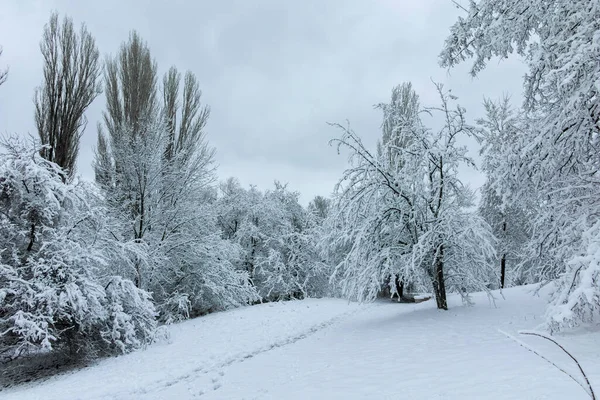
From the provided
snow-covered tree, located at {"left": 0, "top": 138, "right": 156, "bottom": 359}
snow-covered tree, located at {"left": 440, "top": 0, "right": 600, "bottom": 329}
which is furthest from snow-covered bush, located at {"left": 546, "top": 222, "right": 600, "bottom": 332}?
snow-covered tree, located at {"left": 0, "top": 138, "right": 156, "bottom": 359}

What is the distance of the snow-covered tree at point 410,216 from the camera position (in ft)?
31.9

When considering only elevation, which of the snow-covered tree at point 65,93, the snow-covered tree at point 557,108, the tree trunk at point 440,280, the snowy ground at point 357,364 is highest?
the snow-covered tree at point 65,93

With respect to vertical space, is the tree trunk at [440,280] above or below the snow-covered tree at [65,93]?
below

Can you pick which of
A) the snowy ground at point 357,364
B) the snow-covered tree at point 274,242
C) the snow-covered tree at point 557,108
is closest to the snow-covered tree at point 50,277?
the snowy ground at point 357,364

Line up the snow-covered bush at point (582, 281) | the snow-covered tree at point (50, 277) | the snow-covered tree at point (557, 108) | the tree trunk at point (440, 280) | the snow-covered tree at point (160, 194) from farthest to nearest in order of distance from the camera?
the snow-covered tree at point (160, 194)
the tree trunk at point (440, 280)
the snow-covered tree at point (50, 277)
the snow-covered tree at point (557, 108)
the snow-covered bush at point (582, 281)

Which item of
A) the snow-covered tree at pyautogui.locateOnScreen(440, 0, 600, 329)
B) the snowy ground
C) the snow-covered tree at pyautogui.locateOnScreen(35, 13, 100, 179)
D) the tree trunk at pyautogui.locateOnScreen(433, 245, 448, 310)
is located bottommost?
the snowy ground

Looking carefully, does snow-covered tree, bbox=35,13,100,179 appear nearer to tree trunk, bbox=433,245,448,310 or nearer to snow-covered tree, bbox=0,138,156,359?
snow-covered tree, bbox=0,138,156,359

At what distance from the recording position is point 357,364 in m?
6.71

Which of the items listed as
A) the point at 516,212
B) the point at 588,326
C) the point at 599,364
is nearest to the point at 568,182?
the point at 588,326

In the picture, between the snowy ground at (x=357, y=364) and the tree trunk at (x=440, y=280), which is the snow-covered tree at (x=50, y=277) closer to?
the snowy ground at (x=357, y=364)

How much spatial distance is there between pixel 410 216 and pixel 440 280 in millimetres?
1922

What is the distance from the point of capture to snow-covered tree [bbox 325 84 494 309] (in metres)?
9.71

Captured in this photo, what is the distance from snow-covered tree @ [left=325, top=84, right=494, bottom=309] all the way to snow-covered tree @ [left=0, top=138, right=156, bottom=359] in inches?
247

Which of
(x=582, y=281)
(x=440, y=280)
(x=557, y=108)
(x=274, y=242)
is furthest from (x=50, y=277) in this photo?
(x=274, y=242)
